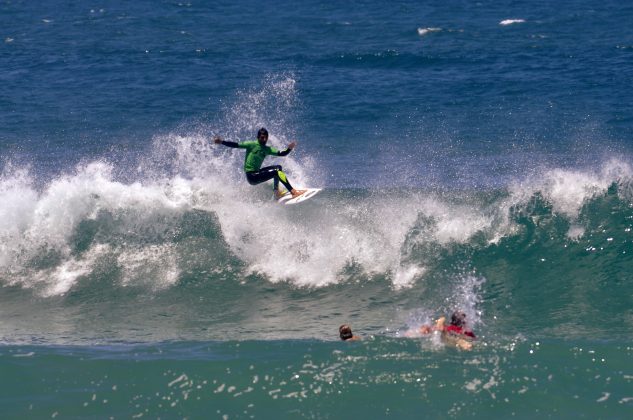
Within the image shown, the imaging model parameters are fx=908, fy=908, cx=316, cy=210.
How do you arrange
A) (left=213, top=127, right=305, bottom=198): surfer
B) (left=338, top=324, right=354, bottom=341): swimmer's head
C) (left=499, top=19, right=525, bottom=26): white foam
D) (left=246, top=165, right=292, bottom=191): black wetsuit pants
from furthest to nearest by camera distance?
(left=499, top=19, right=525, bottom=26): white foam → (left=246, top=165, right=292, bottom=191): black wetsuit pants → (left=213, top=127, right=305, bottom=198): surfer → (left=338, top=324, right=354, bottom=341): swimmer's head

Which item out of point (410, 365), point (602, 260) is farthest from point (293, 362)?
point (602, 260)

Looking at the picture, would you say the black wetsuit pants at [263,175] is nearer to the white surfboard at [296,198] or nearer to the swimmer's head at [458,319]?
the white surfboard at [296,198]

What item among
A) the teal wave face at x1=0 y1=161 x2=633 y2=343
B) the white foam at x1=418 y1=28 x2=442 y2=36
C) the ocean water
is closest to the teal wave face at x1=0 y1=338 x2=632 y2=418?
the ocean water

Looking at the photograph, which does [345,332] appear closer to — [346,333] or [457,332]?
[346,333]

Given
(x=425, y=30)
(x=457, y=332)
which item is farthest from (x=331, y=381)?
(x=425, y=30)

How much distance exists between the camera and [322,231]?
60.6 ft

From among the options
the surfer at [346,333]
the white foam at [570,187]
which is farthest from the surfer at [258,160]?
the white foam at [570,187]

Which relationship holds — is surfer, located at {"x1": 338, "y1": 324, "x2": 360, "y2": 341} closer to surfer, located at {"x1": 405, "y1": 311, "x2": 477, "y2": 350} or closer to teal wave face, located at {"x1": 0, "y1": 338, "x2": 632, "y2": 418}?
teal wave face, located at {"x1": 0, "y1": 338, "x2": 632, "y2": 418}

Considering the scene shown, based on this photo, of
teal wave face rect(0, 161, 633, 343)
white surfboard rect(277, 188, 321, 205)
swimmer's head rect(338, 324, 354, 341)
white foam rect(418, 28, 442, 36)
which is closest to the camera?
swimmer's head rect(338, 324, 354, 341)

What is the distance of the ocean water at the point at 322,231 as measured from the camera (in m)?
12.8

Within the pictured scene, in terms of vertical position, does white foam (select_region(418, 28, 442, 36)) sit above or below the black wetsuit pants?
above

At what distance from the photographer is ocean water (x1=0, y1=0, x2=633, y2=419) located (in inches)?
502

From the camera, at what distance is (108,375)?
1314 centimetres

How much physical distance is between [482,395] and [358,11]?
3358 centimetres
